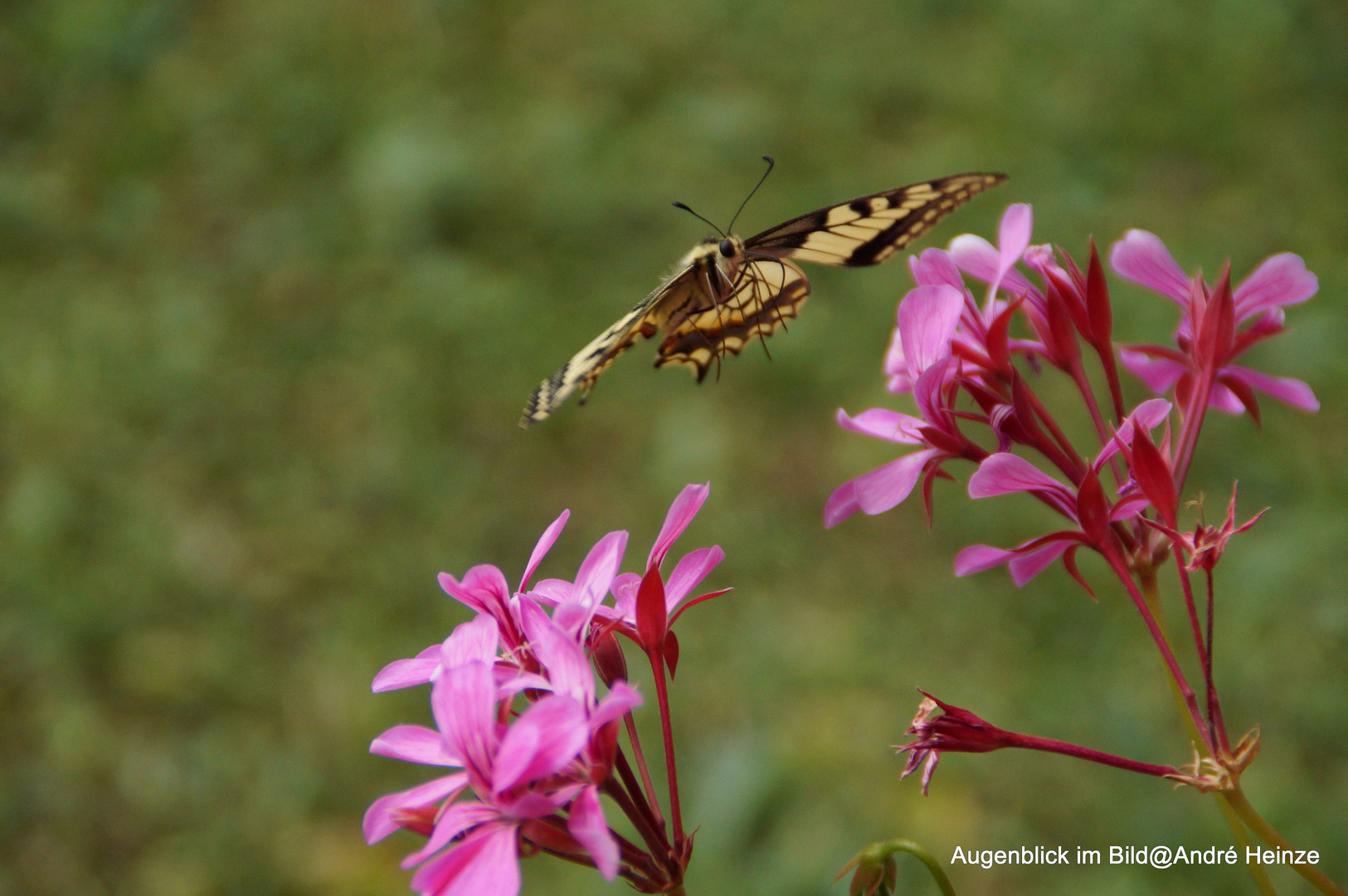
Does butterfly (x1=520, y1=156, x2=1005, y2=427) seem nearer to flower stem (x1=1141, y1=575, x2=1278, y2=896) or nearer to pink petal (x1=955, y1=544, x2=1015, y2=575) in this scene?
pink petal (x1=955, y1=544, x2=1015, y2=575)

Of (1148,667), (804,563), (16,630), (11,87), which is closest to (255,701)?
(16,630)

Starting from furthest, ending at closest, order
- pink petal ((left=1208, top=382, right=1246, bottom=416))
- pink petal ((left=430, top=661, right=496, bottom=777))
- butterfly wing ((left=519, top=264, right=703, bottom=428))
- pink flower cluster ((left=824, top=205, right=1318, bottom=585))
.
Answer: butterfly wing ((left=519, top=264, right=703, bottom=428)) < pink petal ((left=1208, top=382, right=1246, bottom=416)) < pink flower cluster ((left=824, top=205, right=1318, bottom=585)) < pink petal ((left=430, top=661, right=496, bottom=777))

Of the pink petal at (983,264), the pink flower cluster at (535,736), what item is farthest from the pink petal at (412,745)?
the pink petal at (983,264)

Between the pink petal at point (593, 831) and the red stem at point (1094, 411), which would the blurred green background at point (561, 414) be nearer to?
the red stem at point (1094, 411)

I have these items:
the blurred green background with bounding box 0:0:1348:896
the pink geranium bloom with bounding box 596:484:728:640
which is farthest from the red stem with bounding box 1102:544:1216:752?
the blurred green background with bounding box 0:0:1348:896

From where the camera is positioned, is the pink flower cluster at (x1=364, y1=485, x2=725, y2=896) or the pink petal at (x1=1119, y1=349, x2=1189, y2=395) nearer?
the pink flower cluster at (x1=364, y1=485, x2=725, y2=896)

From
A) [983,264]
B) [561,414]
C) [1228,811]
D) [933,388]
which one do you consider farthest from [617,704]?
[561,414]

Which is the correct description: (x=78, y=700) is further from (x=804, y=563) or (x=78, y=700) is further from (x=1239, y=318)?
(x=1239, y=318)

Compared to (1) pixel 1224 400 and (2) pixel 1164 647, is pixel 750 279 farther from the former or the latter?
(2) pixel 1164 647
